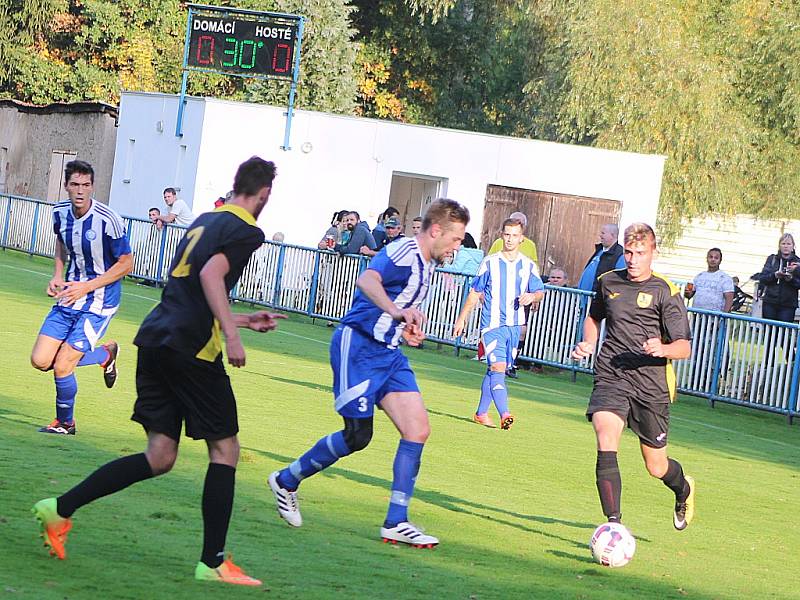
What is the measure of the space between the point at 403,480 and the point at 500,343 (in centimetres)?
620

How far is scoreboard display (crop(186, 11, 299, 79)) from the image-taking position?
30.4 m

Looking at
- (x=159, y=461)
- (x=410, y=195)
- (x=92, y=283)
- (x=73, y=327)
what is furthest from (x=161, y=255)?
(x=159, y=461)

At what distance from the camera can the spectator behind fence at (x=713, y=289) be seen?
67.2 feet

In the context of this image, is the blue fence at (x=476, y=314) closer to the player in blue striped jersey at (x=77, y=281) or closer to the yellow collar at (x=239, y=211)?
the player in blue striped jersey at (x=77, y=281)

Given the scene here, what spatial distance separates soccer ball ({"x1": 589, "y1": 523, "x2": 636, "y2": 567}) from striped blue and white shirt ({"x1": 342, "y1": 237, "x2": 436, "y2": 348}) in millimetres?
1566

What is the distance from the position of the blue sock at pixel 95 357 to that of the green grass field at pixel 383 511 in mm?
434

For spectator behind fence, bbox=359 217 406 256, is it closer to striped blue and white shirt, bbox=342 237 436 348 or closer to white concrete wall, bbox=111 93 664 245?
white concrete wall, bbox=111 93 664 245

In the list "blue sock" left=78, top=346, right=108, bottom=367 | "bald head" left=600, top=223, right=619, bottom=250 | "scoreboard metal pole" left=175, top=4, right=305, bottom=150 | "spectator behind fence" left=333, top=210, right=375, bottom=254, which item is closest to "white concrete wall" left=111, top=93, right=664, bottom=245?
"scoreboard metal pole" left=175, top=4, right=305, bottom=150

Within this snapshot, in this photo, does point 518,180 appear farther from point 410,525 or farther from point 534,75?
point 410,525

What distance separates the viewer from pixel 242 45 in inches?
1198

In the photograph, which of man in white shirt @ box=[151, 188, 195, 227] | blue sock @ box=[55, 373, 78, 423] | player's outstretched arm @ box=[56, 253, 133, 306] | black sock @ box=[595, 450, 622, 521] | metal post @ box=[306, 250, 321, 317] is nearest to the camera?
black sock @ box=[595, 450, 622, 521]

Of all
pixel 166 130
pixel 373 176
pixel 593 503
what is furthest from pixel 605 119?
pixel 593 503

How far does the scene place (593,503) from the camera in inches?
402

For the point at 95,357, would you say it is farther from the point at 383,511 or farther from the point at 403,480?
the point at 403,480
